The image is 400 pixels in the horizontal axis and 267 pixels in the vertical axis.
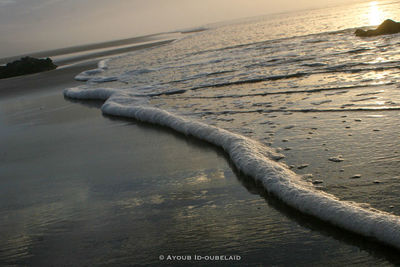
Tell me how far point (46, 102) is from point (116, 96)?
273 cm

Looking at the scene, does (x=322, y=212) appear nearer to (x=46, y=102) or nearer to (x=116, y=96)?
(x=116, y=96)

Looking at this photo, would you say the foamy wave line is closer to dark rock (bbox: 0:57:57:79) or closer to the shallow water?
the shallow water

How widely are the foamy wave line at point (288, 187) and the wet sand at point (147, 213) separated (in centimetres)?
9

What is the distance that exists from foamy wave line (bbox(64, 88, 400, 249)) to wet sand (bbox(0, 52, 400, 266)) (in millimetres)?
89

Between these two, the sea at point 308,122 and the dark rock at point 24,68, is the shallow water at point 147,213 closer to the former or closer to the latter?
the sea at point 308,122

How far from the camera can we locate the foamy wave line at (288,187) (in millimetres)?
2709

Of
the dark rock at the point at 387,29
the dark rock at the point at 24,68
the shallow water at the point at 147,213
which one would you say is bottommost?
the shallow water at the point at 147,213

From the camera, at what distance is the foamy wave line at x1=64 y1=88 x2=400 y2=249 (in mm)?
2709

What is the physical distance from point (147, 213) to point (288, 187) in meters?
1.34

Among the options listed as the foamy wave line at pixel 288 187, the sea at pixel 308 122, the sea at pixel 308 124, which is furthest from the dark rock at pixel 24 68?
the foamy wave line at pixel 288 187

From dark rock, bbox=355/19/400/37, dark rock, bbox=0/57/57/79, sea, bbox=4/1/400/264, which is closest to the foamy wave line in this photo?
sea, bbox=4/1/400/264

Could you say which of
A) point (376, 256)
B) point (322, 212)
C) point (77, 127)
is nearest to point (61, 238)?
point (322, 212)

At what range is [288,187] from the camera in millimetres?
3482

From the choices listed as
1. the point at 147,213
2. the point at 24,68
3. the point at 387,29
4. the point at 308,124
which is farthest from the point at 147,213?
the point at 24,68
